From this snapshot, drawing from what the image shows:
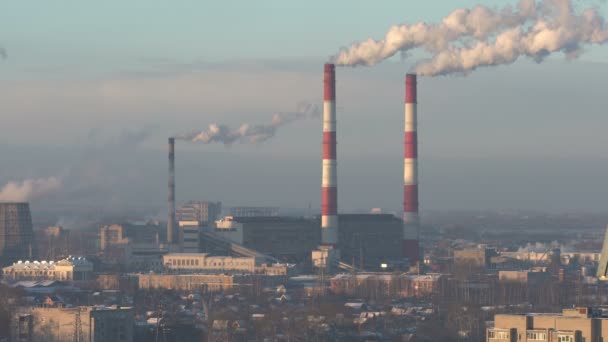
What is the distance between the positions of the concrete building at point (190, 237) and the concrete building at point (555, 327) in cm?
8780

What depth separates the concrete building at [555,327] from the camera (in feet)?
96.5

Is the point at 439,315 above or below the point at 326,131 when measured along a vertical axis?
below

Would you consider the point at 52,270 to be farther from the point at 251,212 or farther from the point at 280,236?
→ the point at 251,212

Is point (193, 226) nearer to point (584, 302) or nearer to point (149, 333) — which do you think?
point (584, 302)

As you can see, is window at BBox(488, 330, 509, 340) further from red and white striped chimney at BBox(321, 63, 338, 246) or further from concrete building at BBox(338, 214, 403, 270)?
concrete building at BBox(338, 214, 403, 270)

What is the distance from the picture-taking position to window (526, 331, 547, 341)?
29656mm

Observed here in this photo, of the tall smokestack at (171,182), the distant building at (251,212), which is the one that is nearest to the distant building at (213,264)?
the tall smokestack at (171,182)

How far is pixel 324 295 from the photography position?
3622 inches

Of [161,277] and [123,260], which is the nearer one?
[161,277]

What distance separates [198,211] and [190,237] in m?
40.2

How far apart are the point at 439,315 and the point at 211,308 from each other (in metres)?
11.6

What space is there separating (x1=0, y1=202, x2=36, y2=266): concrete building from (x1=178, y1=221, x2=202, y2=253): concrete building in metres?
10.0

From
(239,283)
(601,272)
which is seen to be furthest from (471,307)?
(601,272)

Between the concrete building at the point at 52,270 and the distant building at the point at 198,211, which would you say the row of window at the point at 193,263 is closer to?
the concrete building at the point at 52,270
